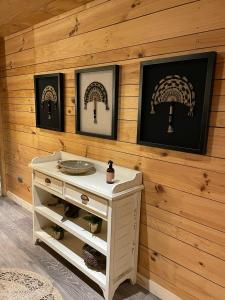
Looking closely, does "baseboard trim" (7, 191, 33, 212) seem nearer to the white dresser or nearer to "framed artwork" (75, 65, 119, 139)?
the white dresser

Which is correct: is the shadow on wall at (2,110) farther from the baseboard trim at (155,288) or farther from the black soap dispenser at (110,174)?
the baseboard trim at (155,288)

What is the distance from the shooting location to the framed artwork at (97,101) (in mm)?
1901

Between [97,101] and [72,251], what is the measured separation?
1322 millimetres

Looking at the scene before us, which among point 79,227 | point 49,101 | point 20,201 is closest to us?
point 79,227

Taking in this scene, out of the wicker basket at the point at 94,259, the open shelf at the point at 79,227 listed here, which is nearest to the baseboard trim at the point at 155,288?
the wicker basket at the point at 94,259

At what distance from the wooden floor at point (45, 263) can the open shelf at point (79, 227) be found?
14.9 inches

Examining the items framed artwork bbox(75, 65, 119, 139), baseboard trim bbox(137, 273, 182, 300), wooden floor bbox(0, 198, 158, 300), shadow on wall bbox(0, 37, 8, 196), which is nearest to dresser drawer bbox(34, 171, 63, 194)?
framed artwork bbox(75, 65, 119, 139)

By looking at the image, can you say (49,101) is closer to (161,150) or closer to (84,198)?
(84,198)

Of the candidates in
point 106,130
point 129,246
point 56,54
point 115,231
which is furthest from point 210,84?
point 56,54

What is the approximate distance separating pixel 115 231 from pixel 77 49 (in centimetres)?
159

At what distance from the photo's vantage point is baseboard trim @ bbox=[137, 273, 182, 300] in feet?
5.83

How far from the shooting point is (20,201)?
339 cm

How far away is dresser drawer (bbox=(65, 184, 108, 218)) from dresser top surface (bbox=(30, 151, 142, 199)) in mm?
55

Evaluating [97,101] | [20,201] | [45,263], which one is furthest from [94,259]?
[20,201]
